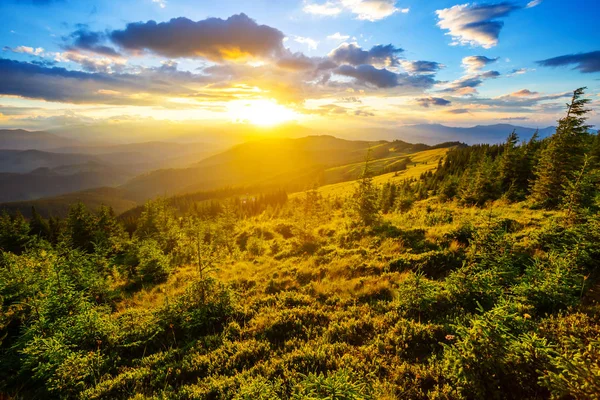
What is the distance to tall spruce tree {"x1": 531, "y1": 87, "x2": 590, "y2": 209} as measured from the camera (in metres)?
21.3

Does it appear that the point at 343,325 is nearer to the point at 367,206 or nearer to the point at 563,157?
the point at 367,206

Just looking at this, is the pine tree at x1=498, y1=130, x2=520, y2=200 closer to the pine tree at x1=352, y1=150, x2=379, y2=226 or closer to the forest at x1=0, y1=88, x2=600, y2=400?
Answer: the forest at x1=0, y1=88, x2=600, y2=400

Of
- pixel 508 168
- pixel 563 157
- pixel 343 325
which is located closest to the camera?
pixel 343 325

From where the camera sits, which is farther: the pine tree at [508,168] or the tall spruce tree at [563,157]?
the pine tree at [508,168]

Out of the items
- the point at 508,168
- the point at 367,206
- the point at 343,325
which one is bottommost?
the point at 343,325

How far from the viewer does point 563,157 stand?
859 inches

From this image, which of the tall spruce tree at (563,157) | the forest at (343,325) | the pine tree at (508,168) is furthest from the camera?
the pine tree at (508,168)

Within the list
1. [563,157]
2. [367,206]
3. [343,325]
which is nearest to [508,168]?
[563,157]

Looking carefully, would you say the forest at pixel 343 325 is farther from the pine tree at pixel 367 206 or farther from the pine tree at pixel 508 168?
the pine tree at pixel 508 168

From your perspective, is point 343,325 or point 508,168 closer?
point 343,325

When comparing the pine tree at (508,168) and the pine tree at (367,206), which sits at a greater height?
the pine tree at (508,168)

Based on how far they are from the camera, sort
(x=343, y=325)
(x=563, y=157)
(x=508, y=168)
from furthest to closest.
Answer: (x=508, y=168), (x=563, y=157), (x=343, y=325)

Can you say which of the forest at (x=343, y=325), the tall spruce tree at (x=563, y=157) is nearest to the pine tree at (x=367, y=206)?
the forest at (x=343, y=325)

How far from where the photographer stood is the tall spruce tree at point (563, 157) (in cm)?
2127
